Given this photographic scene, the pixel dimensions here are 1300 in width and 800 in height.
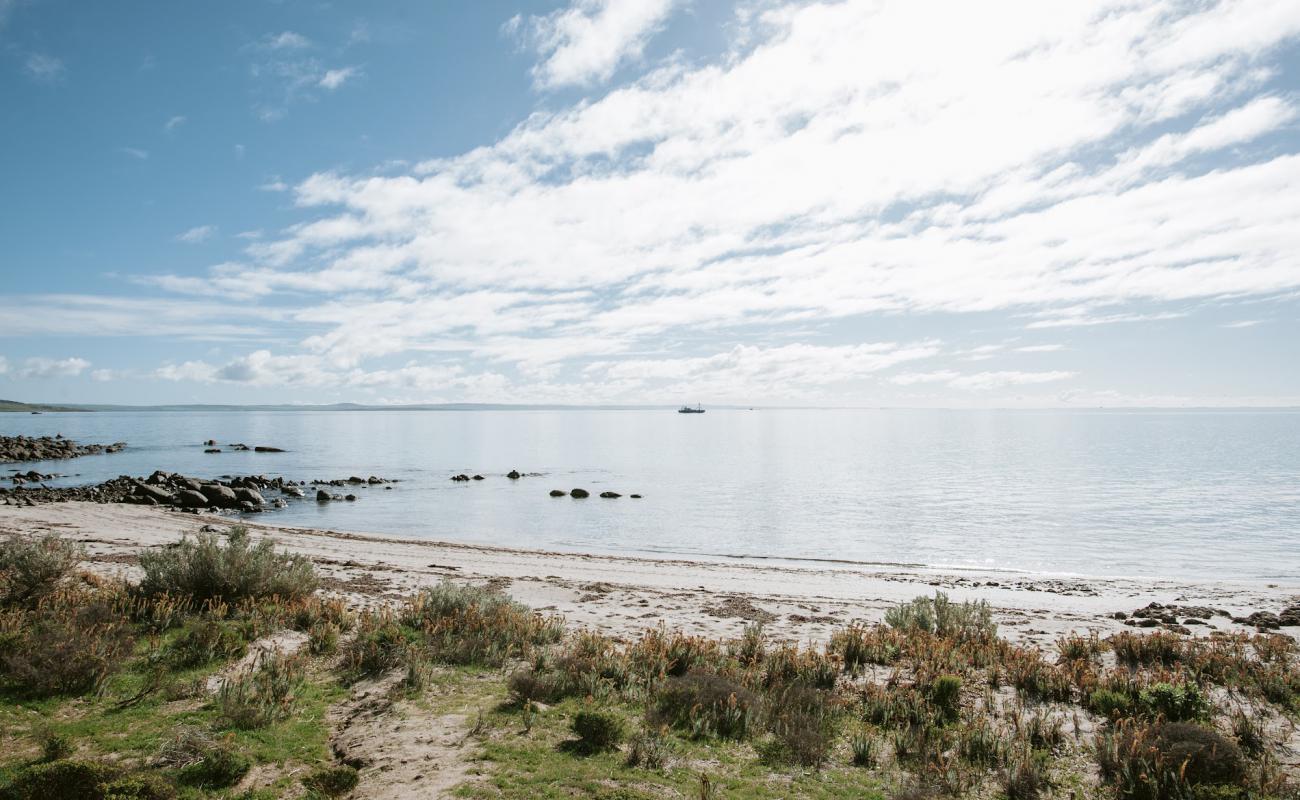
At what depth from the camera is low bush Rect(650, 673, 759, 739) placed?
9133mm

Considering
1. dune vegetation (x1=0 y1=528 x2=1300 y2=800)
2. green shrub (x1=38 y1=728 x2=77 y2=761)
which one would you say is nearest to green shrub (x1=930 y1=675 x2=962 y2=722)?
dune vegetation (x1=0 y1=528 x2=1300 y2=800)

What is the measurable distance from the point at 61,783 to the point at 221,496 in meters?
46.4

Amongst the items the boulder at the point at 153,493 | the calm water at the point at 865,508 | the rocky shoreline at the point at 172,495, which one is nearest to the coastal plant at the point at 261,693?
the calm water at the point at 865,508

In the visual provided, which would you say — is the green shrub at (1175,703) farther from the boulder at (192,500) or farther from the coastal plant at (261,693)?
the boulder at (192,500)

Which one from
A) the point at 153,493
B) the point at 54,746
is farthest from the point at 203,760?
the point at 153,493

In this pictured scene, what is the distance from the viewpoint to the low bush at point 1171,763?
7426 mm

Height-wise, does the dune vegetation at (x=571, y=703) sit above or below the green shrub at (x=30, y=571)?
below

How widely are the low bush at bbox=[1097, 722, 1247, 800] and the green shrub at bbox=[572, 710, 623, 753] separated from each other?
5940 millimetres

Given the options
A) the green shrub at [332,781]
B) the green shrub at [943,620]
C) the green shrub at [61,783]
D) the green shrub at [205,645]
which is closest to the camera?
the green shrub at [61,783]

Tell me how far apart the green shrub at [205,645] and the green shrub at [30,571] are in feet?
13.8

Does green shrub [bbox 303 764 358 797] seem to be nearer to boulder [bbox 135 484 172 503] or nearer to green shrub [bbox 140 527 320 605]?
green shrub [bbox 140 527 320 605]

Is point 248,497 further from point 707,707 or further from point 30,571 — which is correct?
point 707,707

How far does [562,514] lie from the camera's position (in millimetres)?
44906

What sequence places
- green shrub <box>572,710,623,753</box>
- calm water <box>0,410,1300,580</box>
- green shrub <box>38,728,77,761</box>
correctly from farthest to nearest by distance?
calm water <box>0,410,1300,580</box>
green shrub <box>572,710,623,753</box>
green shrub <box>38,728,77,761</box>
